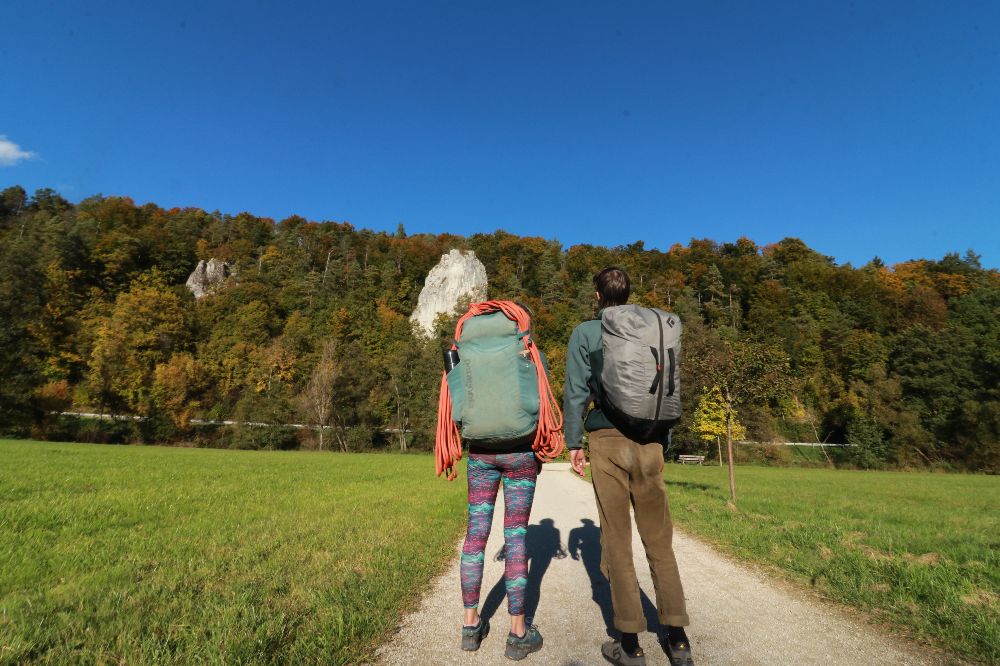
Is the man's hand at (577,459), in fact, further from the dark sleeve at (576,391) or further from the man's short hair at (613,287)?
the man's short hair at (613,287)

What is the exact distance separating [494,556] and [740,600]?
261 cm

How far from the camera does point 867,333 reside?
2334 inches

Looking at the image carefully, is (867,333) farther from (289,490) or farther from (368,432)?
(289,490)

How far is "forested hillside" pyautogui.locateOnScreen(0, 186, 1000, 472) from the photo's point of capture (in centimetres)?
3759

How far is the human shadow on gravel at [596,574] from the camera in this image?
3.35 meters

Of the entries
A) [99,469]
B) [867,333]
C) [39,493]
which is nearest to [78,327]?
[99,469]

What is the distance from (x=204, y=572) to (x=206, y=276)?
93.1m

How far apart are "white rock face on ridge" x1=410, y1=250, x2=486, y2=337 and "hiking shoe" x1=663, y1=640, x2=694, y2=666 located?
67673mm

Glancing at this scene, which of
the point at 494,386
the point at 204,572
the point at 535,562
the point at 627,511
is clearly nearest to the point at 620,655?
the point at 627,511

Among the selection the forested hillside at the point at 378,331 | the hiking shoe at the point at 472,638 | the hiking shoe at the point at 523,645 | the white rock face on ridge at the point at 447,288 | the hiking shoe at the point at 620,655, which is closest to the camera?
the hiking shoe at the point at 620,655

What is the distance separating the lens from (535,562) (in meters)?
5.06

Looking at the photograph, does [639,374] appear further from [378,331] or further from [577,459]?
[378,331]

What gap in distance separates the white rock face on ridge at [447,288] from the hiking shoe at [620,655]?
67554 mm

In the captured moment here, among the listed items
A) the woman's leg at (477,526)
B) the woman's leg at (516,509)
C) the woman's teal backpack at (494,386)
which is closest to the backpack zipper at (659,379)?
the woman's teal backpack at (494,386)
